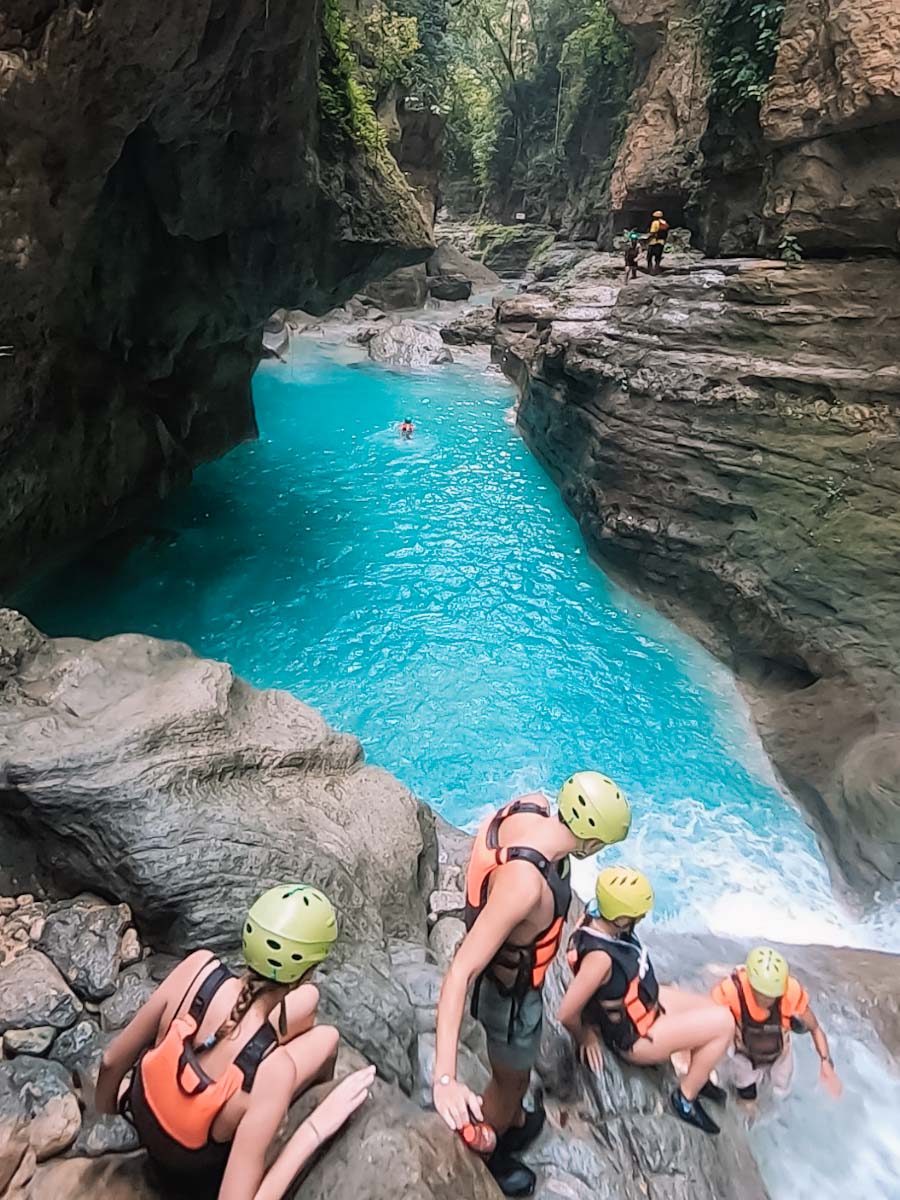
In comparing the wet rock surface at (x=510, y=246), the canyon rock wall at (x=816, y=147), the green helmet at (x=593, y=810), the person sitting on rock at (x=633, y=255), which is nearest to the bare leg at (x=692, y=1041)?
the green helmet at (x=593, y=810)

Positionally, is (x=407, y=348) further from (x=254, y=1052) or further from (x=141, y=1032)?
(x=254, y=1052)

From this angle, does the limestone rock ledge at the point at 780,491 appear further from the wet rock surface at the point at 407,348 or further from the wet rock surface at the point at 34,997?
the wet rock surface at the point at 407,348

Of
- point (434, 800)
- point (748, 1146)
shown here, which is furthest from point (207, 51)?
point (748, 1146)

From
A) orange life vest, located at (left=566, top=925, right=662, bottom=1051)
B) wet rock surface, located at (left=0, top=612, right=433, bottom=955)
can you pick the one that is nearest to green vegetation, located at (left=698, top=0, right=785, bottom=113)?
wet rock surface, located at (left=0, top=612, right=433, bottom=955)

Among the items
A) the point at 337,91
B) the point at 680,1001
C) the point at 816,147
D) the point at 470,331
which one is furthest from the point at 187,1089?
the point at 470,331

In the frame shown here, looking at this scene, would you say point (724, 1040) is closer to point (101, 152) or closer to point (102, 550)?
point (101, 152)

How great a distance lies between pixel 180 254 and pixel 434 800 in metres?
9.17

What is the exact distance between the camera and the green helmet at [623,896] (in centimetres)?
400

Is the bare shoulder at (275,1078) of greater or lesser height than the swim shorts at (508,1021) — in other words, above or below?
above

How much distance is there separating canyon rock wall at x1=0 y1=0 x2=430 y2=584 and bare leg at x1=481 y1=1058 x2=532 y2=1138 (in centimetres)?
686

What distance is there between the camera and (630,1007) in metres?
4.27

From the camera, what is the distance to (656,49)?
23297 millimetres

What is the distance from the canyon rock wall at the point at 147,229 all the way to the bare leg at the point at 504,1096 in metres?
6.86

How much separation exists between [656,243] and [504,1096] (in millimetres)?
15276
